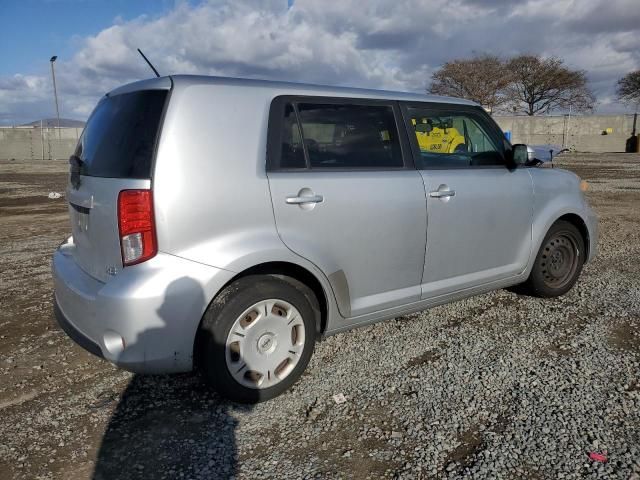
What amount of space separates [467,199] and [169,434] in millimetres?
2479

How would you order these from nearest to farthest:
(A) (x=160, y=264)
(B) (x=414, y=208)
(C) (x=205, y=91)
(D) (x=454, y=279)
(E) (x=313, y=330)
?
(A) (x=160, y=264) < (C) (x=205, y=91) < (E) (x=313, y=330) < (B) (x=414, y=208) < (D) (x=454, y=279)

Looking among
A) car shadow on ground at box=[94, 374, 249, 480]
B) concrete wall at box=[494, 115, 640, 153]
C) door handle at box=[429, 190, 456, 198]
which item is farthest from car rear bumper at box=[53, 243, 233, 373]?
concrete wall at box=[494, 115, 640, 153]

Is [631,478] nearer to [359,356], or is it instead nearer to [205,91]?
[359,356]

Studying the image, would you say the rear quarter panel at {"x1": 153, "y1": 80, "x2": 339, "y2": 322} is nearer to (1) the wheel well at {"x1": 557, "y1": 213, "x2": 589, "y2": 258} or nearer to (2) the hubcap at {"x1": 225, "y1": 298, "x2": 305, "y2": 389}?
(2) the hubcap at {"x1": 225, "y1": 298, "x2": 305, "y2": 389}

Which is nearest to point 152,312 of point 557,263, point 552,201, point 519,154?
point 519,154

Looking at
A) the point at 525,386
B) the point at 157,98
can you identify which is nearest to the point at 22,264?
the point at 157,98

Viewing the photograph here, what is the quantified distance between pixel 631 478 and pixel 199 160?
2527 millimetres

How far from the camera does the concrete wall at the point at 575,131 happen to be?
40.0 m

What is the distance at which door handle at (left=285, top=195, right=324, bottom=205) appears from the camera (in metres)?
2.92

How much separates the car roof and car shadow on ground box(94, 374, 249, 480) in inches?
70.7

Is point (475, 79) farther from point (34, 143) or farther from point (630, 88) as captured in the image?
point (34, 143)

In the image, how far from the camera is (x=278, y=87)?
3.06 meters

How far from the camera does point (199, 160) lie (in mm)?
2674

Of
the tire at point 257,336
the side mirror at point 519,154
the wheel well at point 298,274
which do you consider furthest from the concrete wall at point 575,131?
the tire at point 257,336
